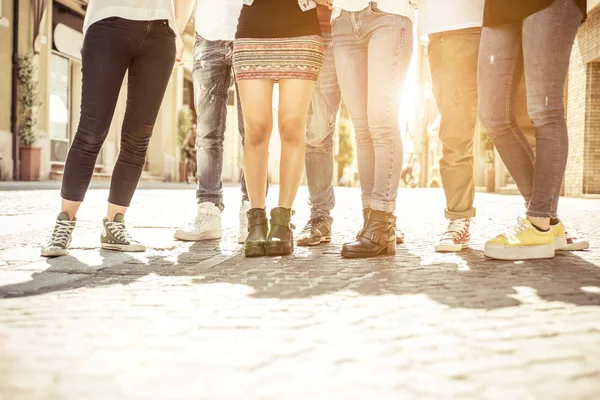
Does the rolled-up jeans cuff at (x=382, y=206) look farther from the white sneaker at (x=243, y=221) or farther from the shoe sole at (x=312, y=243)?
the white sneaker at (x=243, y=221)

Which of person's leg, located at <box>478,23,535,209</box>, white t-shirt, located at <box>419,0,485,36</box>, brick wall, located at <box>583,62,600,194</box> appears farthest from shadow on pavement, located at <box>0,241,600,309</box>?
brick wall, located at <box>583,62,600,194</box>

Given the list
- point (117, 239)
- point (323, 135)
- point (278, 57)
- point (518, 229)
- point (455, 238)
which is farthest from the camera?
point (323, 135)

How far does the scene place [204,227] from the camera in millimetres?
3938

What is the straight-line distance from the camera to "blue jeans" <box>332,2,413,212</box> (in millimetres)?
3203

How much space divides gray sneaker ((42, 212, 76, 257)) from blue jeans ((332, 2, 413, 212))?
145 cm

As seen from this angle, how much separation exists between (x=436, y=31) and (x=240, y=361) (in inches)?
96.0

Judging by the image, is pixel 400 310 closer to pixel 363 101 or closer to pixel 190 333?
pixel 190 333

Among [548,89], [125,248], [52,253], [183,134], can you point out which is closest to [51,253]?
[52,253]

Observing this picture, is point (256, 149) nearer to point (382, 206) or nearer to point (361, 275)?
point (382, 206)

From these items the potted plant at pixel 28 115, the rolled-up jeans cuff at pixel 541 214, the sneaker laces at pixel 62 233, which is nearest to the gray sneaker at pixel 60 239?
the sneaker laces at pixel 62 233

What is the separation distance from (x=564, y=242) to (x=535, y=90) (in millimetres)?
796

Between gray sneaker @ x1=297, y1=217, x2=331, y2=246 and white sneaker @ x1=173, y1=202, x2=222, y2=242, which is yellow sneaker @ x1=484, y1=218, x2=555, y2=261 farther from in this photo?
white sneaker @ x1=173, y1=202, x2=222, y2=242

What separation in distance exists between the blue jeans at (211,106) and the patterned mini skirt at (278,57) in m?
0.72

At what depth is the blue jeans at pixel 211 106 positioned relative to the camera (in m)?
3.92
